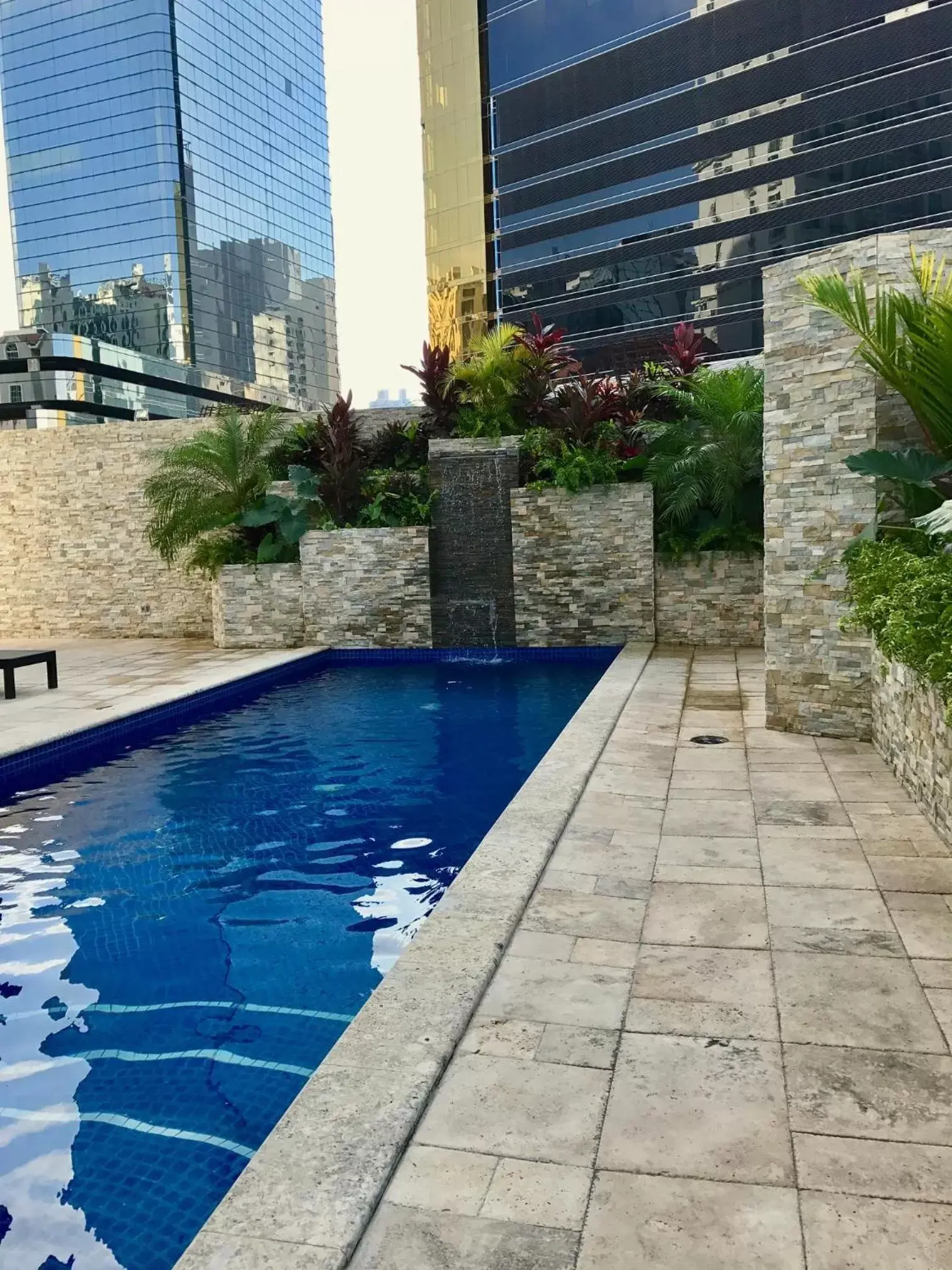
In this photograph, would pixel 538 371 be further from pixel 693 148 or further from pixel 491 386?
pixel 693 148

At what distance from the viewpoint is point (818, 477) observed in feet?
18.9

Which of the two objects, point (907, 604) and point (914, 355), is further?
point (914, 355)

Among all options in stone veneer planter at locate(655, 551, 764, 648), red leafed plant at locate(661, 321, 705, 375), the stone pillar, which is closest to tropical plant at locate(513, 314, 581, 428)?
red leafed plant at locate(661, 321, 705, 375)

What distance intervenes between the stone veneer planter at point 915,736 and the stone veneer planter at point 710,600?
516 centimetres

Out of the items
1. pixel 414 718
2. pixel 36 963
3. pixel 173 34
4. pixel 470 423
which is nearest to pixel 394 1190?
pixel 36 963

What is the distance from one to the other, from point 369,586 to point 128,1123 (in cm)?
985

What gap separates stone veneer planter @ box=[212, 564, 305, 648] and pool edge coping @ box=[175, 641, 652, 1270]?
29.0ft

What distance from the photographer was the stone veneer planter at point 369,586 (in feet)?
39.8

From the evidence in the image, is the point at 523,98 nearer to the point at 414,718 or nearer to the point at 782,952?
the point at 414,718

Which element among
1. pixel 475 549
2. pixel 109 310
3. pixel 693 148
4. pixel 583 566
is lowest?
pixel 583 566

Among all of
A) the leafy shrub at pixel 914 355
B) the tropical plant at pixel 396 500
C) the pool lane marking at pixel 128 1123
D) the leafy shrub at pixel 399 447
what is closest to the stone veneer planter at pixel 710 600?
the tropical plant at pixel 396 500

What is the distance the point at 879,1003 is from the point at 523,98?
39.9m

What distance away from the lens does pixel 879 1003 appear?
2662mm

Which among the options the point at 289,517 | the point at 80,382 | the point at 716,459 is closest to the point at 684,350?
the point at 716,459
